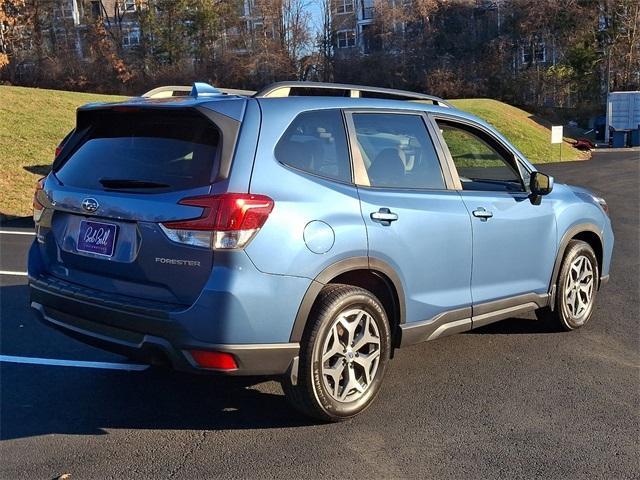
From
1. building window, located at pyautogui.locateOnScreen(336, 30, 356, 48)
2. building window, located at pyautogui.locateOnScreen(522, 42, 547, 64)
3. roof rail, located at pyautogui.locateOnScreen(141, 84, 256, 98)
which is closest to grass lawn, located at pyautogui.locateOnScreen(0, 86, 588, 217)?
roof rail, located at pyautogui.locateOnScreen(141, 84, 256, 98)

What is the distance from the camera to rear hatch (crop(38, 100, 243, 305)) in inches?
130

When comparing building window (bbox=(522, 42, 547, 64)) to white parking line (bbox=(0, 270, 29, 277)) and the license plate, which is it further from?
the license plate

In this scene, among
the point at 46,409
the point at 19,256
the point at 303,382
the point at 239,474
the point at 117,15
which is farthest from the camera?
the point at 117,15

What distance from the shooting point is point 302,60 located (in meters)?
A: 53.2

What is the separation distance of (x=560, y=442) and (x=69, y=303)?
2830 mm

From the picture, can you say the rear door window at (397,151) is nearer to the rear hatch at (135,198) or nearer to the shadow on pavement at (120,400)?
the rear hatch at (135,198)

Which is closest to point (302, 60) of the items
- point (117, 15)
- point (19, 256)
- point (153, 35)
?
point (153, 35)

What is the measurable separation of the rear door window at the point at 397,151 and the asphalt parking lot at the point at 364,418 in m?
1.38

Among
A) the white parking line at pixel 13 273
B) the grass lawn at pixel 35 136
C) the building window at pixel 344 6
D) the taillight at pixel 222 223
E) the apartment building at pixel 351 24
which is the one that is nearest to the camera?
the taillight at pixel 222 223

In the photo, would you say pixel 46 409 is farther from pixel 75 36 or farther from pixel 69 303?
pixel 75 36

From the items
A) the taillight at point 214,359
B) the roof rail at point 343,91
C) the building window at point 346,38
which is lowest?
the taillight at point 214,359

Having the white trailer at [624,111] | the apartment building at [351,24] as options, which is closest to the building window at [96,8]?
the apartment building at [351,24]

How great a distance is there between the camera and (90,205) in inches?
141

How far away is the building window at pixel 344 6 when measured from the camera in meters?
55.8
